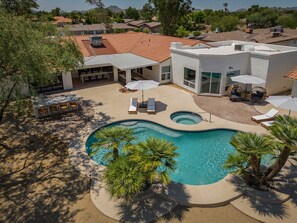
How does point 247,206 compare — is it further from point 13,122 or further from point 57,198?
point 13,122

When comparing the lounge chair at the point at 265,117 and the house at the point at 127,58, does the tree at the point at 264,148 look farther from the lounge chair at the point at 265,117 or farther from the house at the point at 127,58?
the house at the point at 127,58

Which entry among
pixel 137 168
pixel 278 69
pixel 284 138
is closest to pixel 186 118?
pixel 284 138

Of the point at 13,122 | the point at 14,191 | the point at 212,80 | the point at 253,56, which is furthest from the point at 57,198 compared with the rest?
the point at 253,56

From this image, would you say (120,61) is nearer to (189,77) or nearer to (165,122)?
(189,77)

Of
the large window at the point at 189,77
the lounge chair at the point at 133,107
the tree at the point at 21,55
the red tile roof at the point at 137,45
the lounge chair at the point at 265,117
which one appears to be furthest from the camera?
the red tile roof at the point at 137,45

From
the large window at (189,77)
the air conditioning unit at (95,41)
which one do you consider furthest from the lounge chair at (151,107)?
the air conditioning unit at (95,41)

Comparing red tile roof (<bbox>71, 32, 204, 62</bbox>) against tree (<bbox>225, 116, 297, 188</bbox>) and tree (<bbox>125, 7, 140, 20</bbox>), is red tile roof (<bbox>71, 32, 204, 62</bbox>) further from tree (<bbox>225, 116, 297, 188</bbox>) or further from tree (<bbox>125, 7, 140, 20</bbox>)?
tree (<bbox>125, 7, 140, 20</bbox>)

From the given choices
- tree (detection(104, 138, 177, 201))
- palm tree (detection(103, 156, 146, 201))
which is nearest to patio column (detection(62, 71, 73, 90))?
tree (detection(104, 138, 177, 201))
